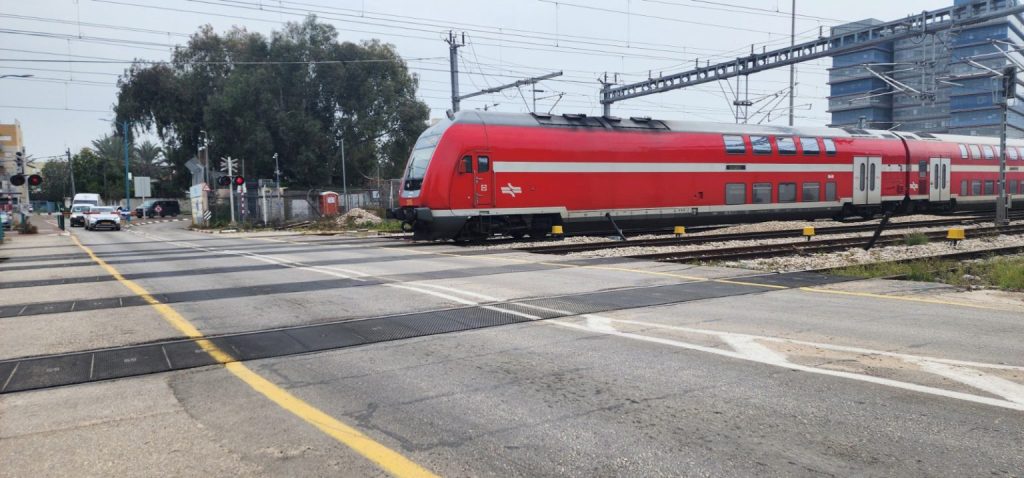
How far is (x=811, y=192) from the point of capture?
24.8m

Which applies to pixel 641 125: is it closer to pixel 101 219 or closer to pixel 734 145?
pixel 734 145

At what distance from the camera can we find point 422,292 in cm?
1016

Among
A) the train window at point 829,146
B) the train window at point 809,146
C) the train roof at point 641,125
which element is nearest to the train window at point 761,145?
the train roof at point 641,125

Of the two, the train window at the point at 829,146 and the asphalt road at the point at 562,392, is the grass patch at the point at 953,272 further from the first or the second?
the train window at the point at 829,146

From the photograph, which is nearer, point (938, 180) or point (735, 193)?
point (735, 193)

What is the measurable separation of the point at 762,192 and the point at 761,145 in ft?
5.32

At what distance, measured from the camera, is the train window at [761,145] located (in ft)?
77.2

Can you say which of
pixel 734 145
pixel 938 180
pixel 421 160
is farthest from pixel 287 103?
pixel 938 180

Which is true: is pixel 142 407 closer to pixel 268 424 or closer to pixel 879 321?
pixel 268 424

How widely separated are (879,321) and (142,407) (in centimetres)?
701

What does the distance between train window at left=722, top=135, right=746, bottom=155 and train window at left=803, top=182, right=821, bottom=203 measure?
129 inches

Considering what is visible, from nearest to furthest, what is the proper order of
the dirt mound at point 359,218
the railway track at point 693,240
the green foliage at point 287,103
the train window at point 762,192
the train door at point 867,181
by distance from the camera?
the railway track at point 693,240, the train window at point 762,192, the train door at point 867,181, the dirt mound at point 359,218, the green foliage at point 287,103

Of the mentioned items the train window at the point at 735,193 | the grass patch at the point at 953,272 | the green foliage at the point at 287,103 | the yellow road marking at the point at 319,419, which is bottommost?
the yellow road marking at the point at 319,419

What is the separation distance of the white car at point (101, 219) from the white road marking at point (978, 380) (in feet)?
154
